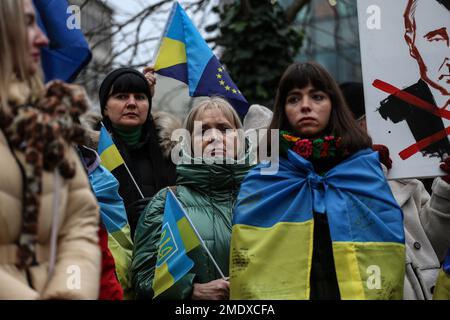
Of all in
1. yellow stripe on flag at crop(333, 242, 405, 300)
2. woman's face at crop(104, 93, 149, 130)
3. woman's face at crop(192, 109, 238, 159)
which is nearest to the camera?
yellow stripe on flag at crop(333, 242, 405, 300)

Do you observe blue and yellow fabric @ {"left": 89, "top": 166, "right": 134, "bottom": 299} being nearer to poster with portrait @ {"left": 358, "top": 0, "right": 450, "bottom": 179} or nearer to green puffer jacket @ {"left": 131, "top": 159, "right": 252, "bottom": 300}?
green puffer jacket @ {"left": 131, "top": 159, "right": 252, "bottom": 300}

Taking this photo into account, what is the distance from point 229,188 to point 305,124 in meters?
0.62

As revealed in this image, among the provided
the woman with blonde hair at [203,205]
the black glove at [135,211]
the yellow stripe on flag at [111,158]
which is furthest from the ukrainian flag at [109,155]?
the woman with blonde hair at [203,205]

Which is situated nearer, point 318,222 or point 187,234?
point 318,222

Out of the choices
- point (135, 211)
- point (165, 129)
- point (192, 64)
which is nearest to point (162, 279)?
point (135, 211)

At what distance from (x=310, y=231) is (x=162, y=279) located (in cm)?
80

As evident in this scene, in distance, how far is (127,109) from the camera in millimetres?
5207

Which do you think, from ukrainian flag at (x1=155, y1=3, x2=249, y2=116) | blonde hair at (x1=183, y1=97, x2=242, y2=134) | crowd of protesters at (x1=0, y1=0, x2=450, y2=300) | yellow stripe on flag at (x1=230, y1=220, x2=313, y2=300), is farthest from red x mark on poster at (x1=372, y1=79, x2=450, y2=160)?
ukrainian flag at (x1=155, y1=3, x2=249, y2=116)

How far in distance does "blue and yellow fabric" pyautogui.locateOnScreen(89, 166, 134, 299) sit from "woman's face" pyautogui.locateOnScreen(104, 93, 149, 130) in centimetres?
86

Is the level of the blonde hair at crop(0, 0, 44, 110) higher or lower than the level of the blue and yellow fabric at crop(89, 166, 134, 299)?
higher

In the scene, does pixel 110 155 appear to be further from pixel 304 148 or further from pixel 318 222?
pixel 318 222

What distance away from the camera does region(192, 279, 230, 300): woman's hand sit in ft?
13.0

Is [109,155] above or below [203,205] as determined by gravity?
above

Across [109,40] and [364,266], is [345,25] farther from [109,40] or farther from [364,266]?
[364,266]
